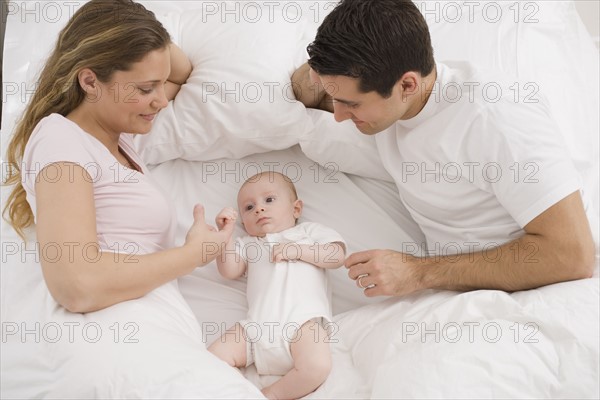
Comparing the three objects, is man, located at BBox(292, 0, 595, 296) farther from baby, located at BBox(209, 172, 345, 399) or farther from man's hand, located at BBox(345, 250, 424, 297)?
baby, located at BBox(209, 172, 345, 399)

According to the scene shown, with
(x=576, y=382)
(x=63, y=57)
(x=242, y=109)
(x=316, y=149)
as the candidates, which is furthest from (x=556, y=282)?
(x=63, y=57)

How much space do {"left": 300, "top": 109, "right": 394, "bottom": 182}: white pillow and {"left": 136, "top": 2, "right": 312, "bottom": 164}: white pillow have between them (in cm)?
3

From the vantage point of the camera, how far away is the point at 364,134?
1836 mm

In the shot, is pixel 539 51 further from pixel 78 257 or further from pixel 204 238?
pixel 78 257

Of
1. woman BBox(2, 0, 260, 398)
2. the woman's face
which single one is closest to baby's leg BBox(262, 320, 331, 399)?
woman BBox(2, 0, 260, 398)

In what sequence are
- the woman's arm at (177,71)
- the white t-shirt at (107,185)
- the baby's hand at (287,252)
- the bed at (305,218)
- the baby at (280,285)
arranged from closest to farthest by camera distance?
the bed at (305,218)
the white t-shirt at (107,185)
the baby at (280,285)
the baby's hand at (287,252)
the woman's arm at (177,71)

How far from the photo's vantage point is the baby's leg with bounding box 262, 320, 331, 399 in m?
1.51

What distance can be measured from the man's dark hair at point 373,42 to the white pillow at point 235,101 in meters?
0.38

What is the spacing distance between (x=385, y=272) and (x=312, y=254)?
186 mm

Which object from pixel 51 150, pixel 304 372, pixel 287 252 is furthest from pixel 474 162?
pixel 51 150

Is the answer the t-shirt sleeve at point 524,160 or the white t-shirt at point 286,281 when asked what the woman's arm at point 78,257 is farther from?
the t-shirt sleeve at point 524,160

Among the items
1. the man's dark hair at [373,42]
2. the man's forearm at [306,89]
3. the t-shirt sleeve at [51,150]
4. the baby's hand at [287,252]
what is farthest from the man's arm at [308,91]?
the t-shirt sleeve at [51,150]

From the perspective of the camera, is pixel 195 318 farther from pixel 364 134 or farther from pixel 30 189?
pixel 364 134

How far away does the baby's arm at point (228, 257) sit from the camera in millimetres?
1706
